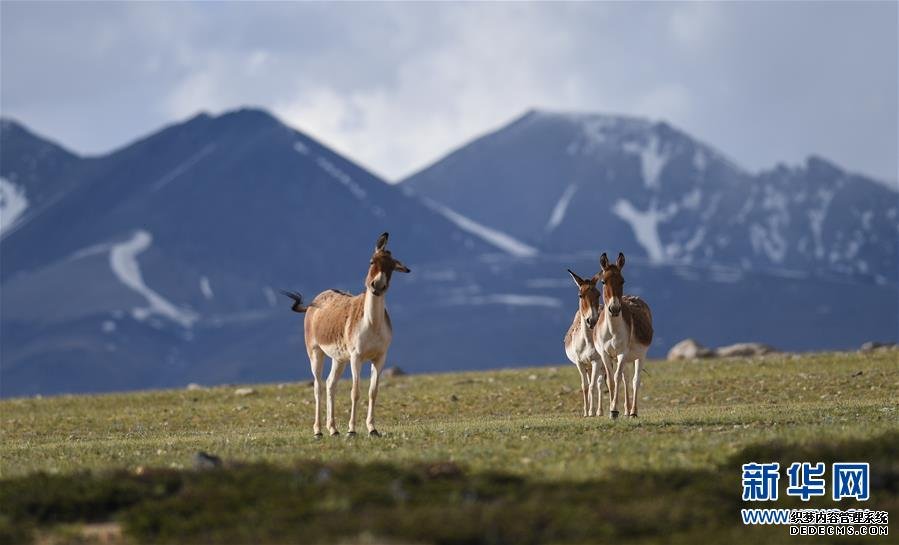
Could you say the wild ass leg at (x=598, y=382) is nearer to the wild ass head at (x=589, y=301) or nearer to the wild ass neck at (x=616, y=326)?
the wild ass head at (x=589, y=301)

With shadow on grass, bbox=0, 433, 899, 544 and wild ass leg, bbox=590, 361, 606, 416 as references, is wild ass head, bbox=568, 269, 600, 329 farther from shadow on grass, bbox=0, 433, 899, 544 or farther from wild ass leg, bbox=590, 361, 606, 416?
shadow on grass, bbox=0, 433, 899, 544

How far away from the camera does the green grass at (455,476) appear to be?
18.9m

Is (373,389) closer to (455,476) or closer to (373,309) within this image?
(373,309)

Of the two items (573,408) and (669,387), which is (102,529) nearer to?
(573,408)

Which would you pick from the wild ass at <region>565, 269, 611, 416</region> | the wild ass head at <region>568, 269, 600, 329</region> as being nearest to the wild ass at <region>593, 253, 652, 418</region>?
the wild ass head at <region>568, 269, 600, 329</region>

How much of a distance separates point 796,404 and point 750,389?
6.75 meters

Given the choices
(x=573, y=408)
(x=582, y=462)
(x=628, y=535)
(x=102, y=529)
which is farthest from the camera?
(x=573, y=408)

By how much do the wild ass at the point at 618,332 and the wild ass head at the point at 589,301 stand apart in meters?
0.24

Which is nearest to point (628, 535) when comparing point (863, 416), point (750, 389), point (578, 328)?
point (863, 416)

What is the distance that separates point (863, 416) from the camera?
32.5 meters

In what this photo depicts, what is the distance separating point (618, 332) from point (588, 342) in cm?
272

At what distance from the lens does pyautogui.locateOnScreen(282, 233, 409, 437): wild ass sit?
102 ft

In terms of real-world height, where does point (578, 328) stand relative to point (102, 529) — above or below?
above

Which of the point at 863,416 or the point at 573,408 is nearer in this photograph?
the point at 863,416
